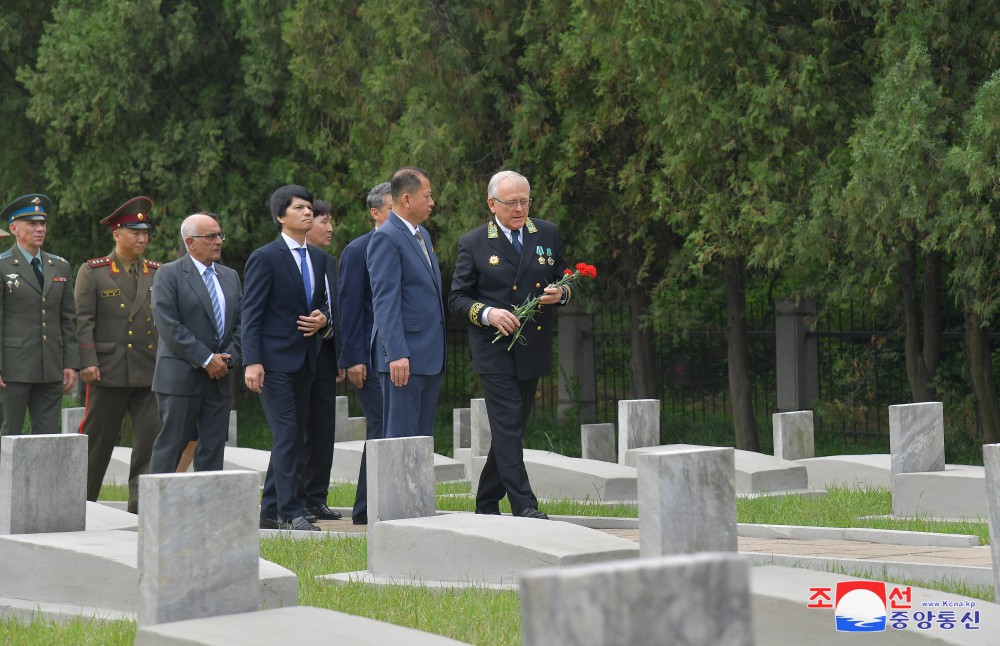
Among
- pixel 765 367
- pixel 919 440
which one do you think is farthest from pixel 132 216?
pixel 765 367

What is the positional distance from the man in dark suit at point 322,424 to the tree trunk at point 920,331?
8528 mm

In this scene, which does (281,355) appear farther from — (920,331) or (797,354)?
(797,354)

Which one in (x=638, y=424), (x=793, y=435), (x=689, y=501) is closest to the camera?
(x=689, y=501)

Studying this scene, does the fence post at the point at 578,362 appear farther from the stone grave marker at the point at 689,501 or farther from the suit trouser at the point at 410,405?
the stone grave marker at the point at 689,501

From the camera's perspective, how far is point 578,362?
23781mm

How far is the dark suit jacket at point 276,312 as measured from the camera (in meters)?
9.98

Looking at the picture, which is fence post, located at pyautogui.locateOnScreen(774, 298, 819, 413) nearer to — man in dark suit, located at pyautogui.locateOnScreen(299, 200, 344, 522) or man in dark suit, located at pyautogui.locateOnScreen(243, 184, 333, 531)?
man in dark suit, located at pyautogui.locateOnScreen(299, 200, 344, 522)

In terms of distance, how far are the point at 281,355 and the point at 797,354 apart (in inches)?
471

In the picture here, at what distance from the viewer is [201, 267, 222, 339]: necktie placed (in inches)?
401

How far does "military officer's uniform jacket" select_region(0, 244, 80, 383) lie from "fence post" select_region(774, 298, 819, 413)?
11.7m

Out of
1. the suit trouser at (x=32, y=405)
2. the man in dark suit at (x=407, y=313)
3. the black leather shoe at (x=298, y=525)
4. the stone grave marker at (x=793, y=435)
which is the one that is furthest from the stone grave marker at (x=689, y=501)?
the stone grave marker at (x=793, y=435)

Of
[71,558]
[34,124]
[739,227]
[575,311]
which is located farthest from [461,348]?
[71,558]

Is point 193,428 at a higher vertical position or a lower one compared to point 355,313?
lower

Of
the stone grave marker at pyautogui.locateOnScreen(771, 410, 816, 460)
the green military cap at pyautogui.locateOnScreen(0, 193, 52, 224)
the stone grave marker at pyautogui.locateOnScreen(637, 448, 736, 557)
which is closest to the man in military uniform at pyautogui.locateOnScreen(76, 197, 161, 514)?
the green military cap at pyautogui.locateOnScreen(0, 193, 52, 224)
